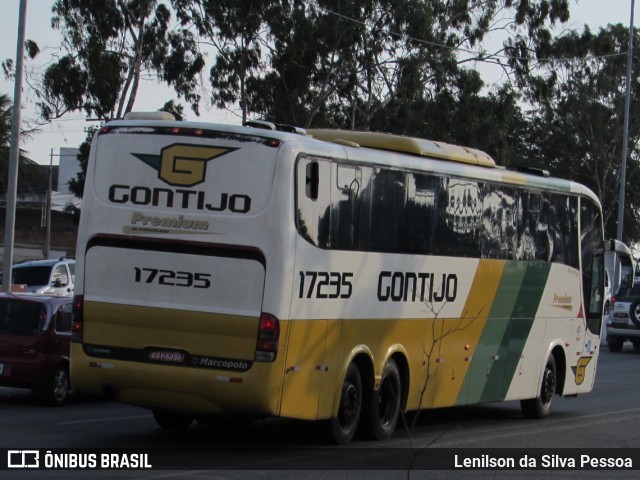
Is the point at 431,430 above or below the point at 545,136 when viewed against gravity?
below

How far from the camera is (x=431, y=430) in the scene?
1568cm

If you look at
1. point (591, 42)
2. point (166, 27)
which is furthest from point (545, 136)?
point (166, 27)

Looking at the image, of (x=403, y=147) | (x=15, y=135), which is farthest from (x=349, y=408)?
(x=15, y=135)

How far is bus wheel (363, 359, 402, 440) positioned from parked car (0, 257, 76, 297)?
1424cm

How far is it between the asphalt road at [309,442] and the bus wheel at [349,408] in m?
0.21

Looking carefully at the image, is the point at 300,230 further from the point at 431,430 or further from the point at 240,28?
the point at 240,28

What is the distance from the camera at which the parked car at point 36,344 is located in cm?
1680

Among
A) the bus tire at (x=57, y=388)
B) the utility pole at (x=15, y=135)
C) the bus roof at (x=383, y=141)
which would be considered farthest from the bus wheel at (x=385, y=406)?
the utility pole at (x=15, y=135)

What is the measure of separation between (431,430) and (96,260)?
533 cm

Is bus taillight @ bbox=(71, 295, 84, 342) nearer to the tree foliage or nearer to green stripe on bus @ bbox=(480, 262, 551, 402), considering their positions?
green stripe on bus @ bbox=(480, 262, 551, 402)

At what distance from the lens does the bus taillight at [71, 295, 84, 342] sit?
40.9 ft

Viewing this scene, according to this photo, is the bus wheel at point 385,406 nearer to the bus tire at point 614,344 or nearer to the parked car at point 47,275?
the parked car at point 47,275

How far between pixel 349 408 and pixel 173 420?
7.23ft

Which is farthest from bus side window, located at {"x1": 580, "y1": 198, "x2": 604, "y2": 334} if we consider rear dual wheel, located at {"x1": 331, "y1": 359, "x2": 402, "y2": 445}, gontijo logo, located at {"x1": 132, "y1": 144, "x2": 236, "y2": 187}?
gontijo logo, located at {"x1": 132, "y1": 144, "x2": 236, "y2": 187}
